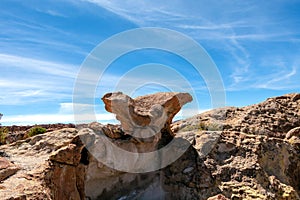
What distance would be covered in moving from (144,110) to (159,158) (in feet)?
6.10

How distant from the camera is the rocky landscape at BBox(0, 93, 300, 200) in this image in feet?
26.2

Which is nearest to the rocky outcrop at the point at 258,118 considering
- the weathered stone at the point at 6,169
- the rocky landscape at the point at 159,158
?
the rocky landscape at the point at 159,158

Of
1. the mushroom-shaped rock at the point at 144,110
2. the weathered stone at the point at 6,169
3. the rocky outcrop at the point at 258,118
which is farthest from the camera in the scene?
the rocky outcrop at the point at 258,118

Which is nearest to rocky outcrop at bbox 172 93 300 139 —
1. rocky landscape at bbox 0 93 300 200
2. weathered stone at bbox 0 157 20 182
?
rocky landscape at bbox 0 93 300 200

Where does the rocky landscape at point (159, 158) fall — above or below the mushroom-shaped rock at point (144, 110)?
below

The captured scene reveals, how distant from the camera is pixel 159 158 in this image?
996 centimetres

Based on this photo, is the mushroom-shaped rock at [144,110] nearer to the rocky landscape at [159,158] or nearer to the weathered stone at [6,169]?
the rocky landscape at [159,158]

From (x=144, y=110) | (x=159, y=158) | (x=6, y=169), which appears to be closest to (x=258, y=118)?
(x=159, y=158)

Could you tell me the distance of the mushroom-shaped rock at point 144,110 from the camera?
29.5 feet

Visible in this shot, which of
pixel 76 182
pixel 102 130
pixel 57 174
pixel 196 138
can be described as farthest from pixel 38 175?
pixel 196 138

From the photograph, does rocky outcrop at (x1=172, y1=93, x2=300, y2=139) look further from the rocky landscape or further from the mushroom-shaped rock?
the mushroom-shaped rock

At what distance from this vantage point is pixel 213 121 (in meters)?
12.1

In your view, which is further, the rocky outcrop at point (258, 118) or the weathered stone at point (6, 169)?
the rocky outcrop at point (258, 118)

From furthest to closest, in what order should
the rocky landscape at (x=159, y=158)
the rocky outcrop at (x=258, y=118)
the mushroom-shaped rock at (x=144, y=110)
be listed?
the rocky outcrop at (x=258, y=118) → the mushroom-shaped rock at (x=144, y=110) → the rocky landscape at (x=159, y=158)
